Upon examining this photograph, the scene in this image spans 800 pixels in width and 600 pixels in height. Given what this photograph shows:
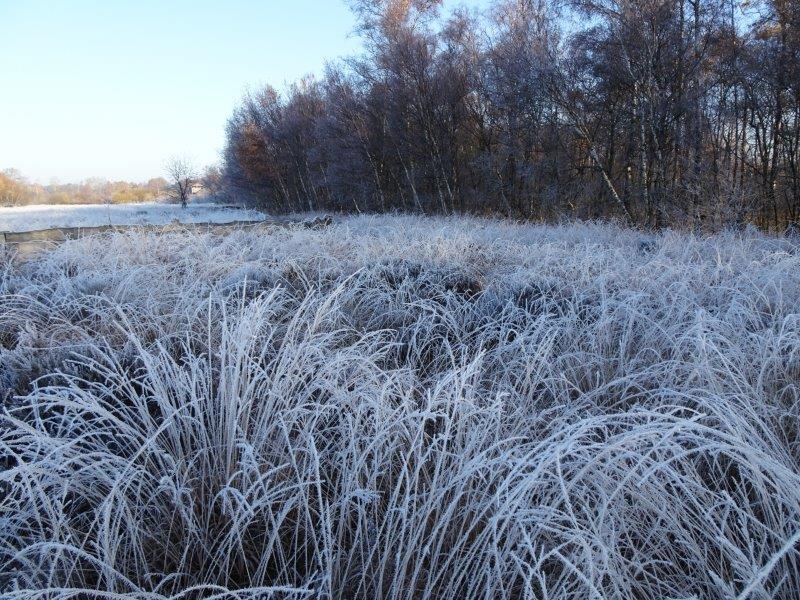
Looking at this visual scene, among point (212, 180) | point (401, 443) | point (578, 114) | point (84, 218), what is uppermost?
point (212, 180)

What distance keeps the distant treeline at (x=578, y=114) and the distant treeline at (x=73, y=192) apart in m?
30.8

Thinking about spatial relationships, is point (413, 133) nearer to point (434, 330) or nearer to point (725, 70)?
point (725, 70)

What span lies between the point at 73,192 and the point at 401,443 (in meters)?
82.6

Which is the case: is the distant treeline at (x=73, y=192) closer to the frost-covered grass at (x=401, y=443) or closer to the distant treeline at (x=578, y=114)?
the distant treeline at (x=578, y=114)

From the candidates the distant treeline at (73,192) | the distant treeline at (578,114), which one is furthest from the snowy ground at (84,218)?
the distant treeline at (73,192)

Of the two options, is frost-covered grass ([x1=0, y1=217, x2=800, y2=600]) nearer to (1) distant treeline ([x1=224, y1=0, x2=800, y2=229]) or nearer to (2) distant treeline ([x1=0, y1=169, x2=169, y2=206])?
(1) distant treeline ([x1=224, y1=0, x2=800, y2=229])

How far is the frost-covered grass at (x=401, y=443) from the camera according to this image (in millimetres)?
1183

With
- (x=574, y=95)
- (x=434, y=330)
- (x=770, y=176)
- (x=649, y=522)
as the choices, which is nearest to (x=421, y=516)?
(x=649, y=522)

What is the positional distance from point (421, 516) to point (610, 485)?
0.56 m

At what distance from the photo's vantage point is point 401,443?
1.62 metres

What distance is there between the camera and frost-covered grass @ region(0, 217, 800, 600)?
1183mm

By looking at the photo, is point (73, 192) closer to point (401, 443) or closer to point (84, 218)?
point (84, 218)

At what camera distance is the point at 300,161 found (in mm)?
28359

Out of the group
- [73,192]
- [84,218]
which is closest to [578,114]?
[84,218]
